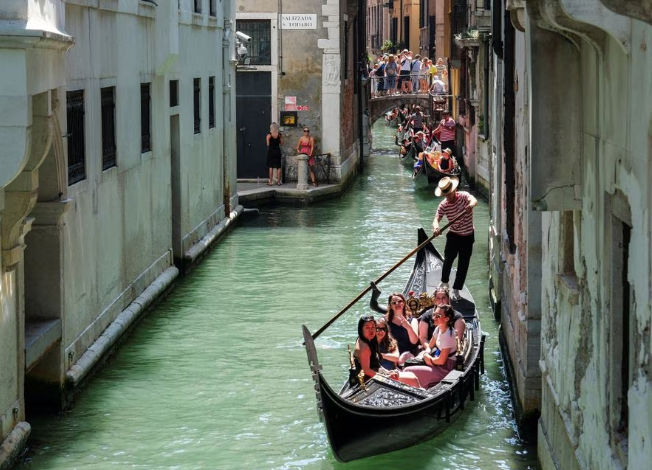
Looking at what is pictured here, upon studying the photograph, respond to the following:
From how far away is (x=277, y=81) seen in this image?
75.3 feet

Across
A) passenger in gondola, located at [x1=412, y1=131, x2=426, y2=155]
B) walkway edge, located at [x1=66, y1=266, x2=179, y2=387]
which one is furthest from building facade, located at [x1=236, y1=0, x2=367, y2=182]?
walkway edge, located at [x1=66, y1=266, x2=179, y2=387]

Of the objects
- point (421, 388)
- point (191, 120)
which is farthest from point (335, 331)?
point (191, 120)

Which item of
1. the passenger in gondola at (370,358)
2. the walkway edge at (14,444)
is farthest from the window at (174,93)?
the walkway edge at (14,444)

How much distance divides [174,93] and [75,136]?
4.98m

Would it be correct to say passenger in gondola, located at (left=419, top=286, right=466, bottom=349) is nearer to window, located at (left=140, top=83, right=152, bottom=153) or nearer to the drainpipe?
window, located at (left=140, top=83, right=152, bottom=153)

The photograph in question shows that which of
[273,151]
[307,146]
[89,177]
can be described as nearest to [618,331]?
[89,177]

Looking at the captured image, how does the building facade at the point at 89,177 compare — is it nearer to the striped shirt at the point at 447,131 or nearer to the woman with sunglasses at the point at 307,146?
the woman with sunglasses at the point at 307,146

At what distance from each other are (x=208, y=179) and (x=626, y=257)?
469 inches

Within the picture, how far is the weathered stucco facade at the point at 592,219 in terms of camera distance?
4.77 metres

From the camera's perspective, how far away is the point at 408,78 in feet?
115

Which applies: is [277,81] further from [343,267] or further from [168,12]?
[168,12]

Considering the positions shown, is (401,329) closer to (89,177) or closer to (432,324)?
(432,324)

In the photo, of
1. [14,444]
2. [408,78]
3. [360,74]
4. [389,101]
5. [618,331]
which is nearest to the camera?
[618,331]

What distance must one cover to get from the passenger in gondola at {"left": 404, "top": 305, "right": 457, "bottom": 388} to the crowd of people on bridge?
2317 centimetres
